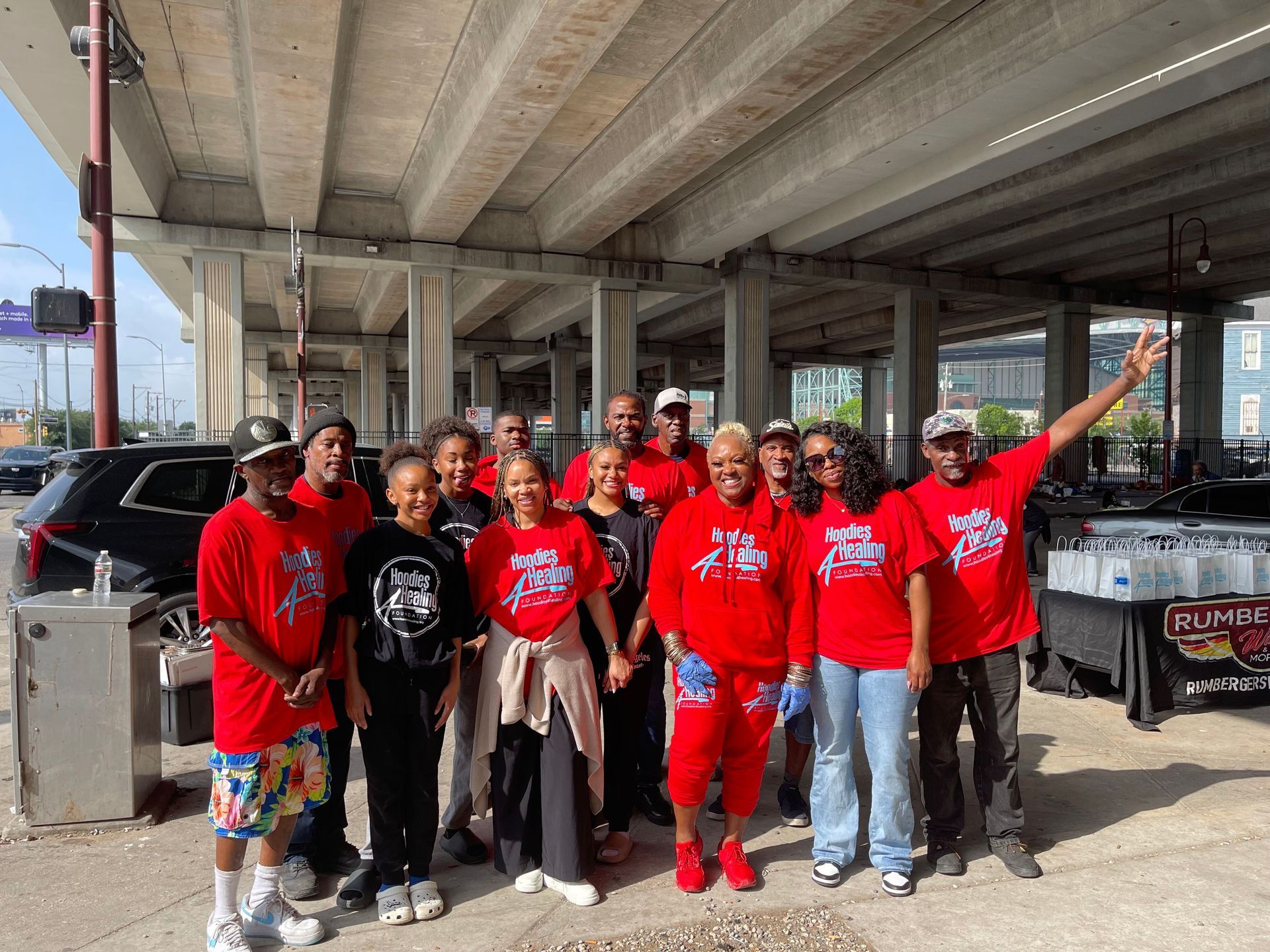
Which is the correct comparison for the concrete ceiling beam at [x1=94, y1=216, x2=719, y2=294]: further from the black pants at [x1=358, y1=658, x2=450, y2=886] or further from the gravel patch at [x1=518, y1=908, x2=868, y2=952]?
the gravel patch at [x1=518, y1=908, x2=868, y2=952]

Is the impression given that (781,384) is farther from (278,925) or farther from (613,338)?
(278,925)

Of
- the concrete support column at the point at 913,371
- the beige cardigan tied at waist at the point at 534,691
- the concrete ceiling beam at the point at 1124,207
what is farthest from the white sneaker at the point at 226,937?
the concrete support column at the point at 913,371

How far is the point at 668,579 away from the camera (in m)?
3.81

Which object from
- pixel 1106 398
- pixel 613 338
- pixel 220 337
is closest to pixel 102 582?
pixel 1106 398

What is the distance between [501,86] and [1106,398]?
32.1ft

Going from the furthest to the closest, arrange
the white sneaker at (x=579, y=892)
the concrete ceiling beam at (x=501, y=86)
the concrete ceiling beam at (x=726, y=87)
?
the concrete ceiling beam at (x=726, y=87) → the concrete ceiling beam at (x=501, y=86) → the white sneaker at (x=579, y=892)

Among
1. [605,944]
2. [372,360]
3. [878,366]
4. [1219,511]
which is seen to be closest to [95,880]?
[605,944]

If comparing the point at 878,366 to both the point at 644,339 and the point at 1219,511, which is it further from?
the point at 1219,511

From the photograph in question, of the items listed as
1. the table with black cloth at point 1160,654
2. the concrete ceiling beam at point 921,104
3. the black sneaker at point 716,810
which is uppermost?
the concrete ceiling beam at point 921,104

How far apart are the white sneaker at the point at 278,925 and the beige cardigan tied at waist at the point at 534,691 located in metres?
0.78

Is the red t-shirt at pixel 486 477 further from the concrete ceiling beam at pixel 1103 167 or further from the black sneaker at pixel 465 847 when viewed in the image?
the concrete ceiling beam at pixel 1103 167

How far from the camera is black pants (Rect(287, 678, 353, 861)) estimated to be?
3803 millimetres

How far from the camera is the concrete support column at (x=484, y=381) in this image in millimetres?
43844

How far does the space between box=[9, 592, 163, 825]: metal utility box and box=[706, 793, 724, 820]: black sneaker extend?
290 centimetres
